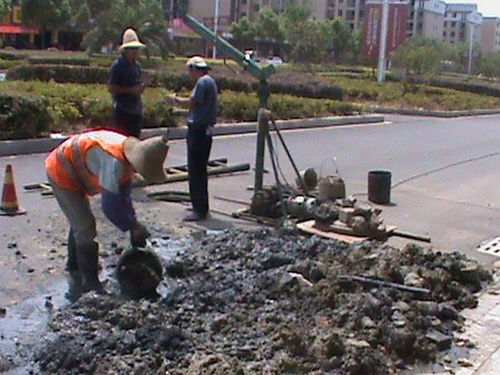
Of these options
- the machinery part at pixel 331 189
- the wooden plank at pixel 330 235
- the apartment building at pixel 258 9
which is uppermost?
the apartment building at pixel 258 9

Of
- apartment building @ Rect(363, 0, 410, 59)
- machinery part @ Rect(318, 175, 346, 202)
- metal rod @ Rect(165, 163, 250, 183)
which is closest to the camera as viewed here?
machinery part @ Rect(318, 175, 346, 202)

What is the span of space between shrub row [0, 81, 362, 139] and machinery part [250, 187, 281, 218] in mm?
5803

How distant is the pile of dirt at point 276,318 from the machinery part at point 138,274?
20 centimetres

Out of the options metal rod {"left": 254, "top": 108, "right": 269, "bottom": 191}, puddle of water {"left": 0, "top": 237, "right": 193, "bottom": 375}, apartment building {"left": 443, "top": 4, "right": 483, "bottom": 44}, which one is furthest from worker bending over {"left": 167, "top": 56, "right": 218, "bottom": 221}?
apartment building {"left": 443, "top": 4, "right": 483, "bottom": 44}

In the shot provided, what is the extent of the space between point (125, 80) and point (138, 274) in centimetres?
412

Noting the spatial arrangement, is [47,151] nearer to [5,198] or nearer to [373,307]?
[5,198]

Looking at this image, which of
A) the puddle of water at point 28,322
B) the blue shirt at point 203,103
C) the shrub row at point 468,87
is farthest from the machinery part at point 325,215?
the shrub row at point 468,87

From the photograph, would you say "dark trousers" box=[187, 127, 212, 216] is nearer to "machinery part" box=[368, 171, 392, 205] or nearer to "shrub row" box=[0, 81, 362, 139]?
"machinery part" box=[368, 171, 392, 205]

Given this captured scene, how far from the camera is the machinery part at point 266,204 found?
891cm

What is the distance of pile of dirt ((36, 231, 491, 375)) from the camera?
473cm

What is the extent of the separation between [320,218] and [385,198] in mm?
2591

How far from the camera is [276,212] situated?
8.91 m

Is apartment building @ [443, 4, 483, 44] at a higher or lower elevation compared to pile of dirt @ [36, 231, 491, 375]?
higher

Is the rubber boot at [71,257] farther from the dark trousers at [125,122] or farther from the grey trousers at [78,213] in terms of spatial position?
the dark trousers at [125,122]
